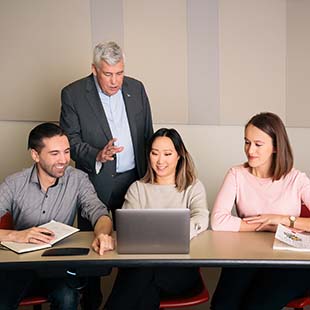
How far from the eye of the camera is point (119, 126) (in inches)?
109

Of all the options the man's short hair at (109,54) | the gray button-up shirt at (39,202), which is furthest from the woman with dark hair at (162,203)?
the man's short hair at (109,54)

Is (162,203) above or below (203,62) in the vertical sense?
below

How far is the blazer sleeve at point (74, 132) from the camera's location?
8.61 ft

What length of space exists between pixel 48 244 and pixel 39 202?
0.40 metres

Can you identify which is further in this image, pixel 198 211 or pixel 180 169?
pixel 180 169

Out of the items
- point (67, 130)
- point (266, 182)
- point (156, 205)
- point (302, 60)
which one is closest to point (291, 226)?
point (266, 182)

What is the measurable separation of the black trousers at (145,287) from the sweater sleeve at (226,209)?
27 cm

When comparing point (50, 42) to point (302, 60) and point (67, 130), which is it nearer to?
point (67, 130)

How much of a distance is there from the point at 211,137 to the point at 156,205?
1.54 meters

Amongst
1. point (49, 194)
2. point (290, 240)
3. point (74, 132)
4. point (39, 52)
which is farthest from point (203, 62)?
point (290, 240)

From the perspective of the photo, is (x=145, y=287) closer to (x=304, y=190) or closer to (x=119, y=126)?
(x=304, y=190)

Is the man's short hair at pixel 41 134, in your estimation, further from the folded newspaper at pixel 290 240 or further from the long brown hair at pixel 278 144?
the folded newspaper at pixel 290 240

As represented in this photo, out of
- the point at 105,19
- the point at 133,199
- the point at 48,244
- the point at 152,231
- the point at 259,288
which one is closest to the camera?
the point at 152,231

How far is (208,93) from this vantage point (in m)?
3.73
